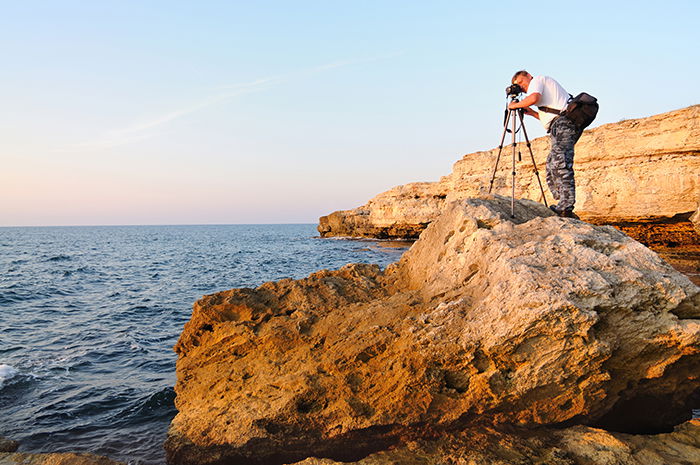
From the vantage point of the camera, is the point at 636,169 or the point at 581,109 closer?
the point at 581,109

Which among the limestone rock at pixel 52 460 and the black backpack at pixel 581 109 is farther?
the black backpack at pixel 581 109

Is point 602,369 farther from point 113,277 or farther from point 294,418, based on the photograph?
point 113,277

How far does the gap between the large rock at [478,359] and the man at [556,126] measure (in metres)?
1.85

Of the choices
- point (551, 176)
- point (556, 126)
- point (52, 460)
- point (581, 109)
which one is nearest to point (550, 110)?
point (556, 126)

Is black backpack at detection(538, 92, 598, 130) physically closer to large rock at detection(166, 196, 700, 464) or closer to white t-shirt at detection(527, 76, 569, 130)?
white t-shirt at detection(527, 76, 569, 130)

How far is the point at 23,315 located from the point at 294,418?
43.3 ft

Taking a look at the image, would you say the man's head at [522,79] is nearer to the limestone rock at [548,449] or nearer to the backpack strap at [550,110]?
the backpack strap at [550,110]

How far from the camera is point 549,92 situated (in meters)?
6.12

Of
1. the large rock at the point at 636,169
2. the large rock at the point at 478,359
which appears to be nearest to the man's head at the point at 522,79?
the large rock at the point at 478,359

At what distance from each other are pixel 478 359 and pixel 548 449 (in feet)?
3.15

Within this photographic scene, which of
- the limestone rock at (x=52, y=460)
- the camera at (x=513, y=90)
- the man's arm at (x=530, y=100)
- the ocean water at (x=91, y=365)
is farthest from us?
the camera at (x=513, y=90)

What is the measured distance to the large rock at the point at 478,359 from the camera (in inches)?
142

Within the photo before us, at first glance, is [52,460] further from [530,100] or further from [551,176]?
[551,176]

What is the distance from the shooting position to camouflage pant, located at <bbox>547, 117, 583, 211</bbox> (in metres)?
6.13
